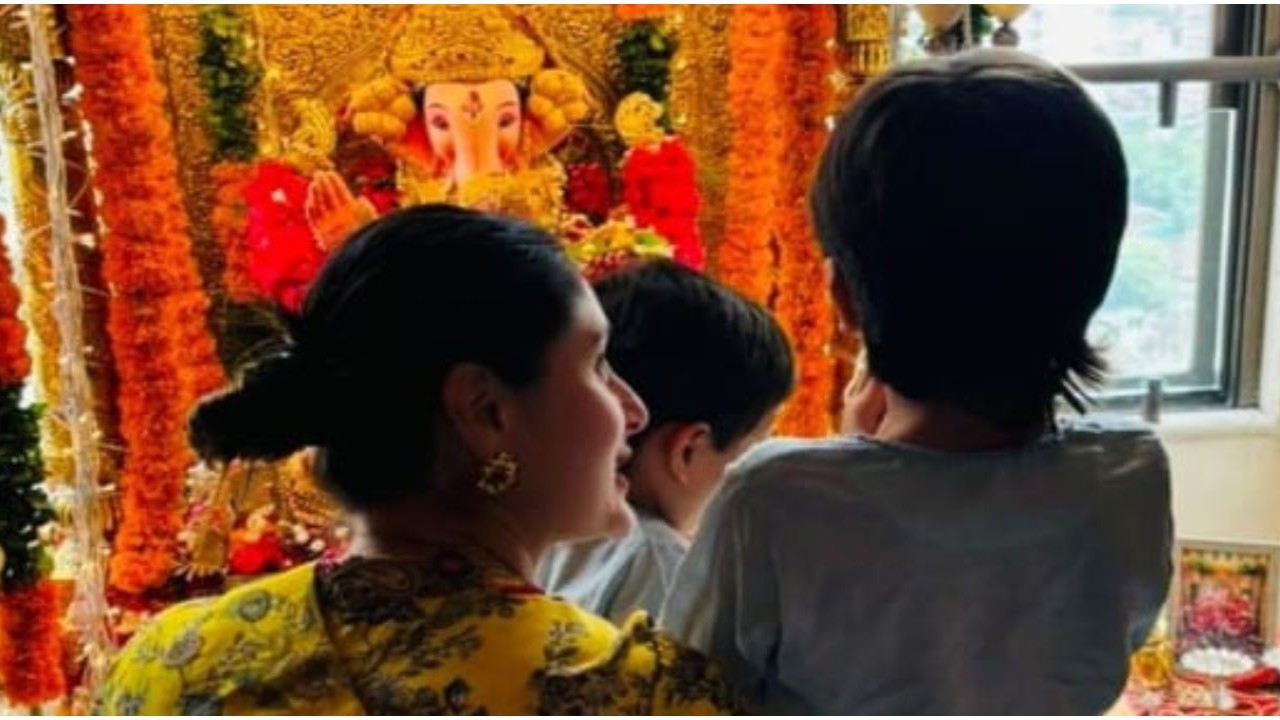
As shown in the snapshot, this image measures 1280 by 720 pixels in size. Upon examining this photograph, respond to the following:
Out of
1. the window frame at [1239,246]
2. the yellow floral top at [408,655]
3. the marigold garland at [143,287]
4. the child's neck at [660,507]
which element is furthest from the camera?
the window frame at [1239,246]

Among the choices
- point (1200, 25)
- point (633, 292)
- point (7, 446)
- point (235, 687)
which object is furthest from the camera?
point (1200, 25)

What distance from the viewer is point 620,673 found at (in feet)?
2.10

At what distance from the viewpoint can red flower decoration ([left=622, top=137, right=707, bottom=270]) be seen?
81.0 inches

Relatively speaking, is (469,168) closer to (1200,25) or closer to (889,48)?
(889,48)

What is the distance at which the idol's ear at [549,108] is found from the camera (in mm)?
2023

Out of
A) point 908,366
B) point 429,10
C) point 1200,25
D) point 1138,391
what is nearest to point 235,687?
point 908,366

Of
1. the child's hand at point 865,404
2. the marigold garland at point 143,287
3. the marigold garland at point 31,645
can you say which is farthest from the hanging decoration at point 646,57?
the child's hand at point 865,404

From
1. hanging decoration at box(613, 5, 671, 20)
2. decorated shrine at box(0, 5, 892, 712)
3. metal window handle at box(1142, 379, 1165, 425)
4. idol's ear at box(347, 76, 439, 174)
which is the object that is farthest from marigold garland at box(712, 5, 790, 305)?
metal window handle at box(1142, 379, 1165, 425)

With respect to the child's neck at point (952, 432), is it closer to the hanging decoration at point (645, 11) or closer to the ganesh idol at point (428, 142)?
the ganesh idol at point (428, 142)

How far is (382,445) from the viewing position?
2.16 ft

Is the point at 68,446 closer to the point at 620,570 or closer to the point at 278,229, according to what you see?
the point at 278,229

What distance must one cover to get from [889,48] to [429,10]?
698mm

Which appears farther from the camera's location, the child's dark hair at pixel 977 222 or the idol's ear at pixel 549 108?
the idol's ear at pixel 549 108

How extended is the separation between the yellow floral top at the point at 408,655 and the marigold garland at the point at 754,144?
140 centimetres
